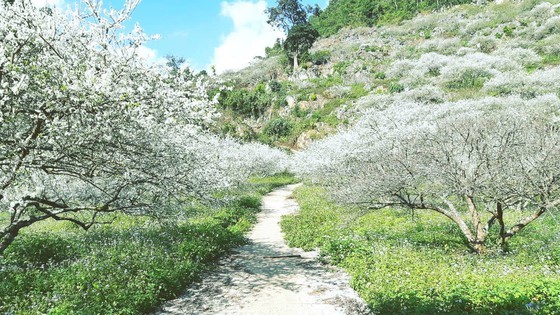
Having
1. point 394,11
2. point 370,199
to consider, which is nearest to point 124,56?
point 370,199

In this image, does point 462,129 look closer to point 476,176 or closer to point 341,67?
point 476,176

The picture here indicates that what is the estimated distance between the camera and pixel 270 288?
9.98 m

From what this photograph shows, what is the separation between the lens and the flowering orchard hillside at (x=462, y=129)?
404 inches

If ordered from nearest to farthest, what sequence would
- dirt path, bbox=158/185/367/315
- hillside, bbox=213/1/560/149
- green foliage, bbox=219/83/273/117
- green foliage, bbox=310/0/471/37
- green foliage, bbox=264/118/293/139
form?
dirt path, bbox=158/185/367/315 → hillside, bbox=213/1/560/149 → green foliage, bbox=264/118/293/139 → green foliage, bbox=219/83/273/117 → green foliage, bbox=310/0/471/37

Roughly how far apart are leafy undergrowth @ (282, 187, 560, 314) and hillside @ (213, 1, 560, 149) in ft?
106

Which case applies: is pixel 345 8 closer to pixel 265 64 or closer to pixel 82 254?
pixel 265 64

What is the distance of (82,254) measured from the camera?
10758 mm

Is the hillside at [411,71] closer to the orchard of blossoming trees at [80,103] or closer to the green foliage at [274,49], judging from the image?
the green foliage at [274,49]

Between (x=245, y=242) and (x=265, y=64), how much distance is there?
9586cm

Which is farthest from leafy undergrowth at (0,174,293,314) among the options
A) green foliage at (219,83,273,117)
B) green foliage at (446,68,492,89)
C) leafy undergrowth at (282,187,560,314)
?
green foliage at (219,83,273,117)

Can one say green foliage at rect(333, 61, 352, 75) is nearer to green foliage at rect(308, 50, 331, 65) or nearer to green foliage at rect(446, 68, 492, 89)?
green foliage at rect(308, 50, 331, 65)

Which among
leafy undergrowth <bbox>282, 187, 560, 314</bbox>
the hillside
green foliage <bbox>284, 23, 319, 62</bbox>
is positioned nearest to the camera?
leafy undergrowth <bbox>282, 187, 560, 314</bbox>

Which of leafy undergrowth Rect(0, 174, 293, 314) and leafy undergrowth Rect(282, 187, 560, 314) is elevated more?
leafy undergrowth Rect(0, 174, 293, 314)

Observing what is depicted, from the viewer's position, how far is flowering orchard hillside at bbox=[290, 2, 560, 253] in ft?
33.7
